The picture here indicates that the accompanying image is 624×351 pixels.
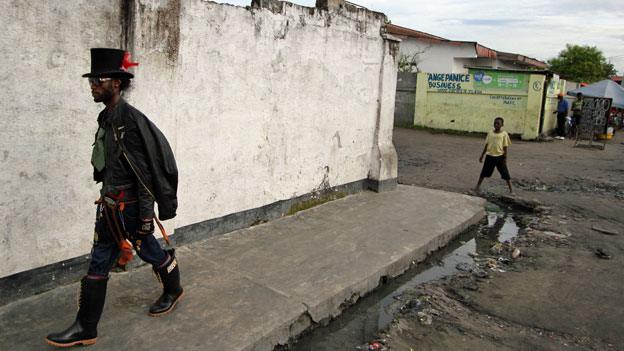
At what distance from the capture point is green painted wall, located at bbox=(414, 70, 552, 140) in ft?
57.0

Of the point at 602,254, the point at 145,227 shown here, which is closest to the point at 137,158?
the point at 145,227

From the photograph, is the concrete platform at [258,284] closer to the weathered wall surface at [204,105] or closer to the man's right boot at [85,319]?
the man's right boot at [85,319]

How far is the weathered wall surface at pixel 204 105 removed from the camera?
3.46 m

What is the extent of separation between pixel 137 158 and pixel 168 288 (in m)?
1.01

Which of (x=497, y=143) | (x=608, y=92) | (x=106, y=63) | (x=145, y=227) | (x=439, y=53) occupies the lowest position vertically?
(x=145, y=227)

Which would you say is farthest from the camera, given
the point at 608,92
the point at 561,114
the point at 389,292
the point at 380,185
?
the point at 608,92

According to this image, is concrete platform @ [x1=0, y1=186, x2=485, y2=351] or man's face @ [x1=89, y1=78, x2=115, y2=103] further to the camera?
concrete platform @ [x1=0, y1=186, x2=485, y2=351]

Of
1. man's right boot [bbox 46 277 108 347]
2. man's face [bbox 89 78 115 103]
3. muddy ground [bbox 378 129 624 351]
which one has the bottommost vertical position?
muddy ground [bbox 378 129 624 351]

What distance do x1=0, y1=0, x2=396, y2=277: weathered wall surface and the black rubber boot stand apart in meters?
0.93

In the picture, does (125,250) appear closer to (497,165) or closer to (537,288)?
(537,288)

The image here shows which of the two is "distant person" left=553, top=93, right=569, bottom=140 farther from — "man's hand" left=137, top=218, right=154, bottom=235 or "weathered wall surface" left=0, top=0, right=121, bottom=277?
"man's hand" left=137, top=218, right=154, bottom=235

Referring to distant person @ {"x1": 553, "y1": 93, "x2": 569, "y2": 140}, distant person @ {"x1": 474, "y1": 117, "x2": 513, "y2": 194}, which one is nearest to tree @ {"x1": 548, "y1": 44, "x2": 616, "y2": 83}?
distant person @ {"x1": 553, "y1": 93, "x2": 569, "y2": 140}

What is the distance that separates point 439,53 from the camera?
25.2 m

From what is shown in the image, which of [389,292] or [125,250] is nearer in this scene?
[125,250]
